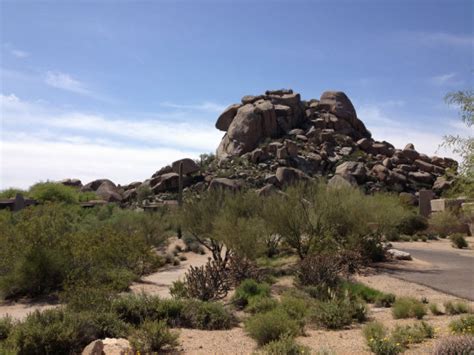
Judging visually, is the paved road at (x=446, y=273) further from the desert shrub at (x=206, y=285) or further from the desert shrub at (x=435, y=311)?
the desert shrub at (x=206, y=285)

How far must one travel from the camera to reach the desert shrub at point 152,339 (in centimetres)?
927

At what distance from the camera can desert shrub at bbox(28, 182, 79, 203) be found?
1855 inches

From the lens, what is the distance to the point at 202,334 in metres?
11.2

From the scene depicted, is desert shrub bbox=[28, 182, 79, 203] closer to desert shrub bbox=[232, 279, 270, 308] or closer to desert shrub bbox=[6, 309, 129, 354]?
desert shrub bbox=[232, 279, 270, 308]

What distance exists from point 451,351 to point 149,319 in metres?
6.49

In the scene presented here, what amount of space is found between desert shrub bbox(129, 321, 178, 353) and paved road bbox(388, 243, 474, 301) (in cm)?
978

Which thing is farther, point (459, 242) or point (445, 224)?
point (445, 224)

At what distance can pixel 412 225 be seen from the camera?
139 feet

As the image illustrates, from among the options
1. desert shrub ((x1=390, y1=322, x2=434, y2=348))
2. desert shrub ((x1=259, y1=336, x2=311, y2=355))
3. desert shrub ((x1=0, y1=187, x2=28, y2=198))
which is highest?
desert shrub ((x1=0, y1=187, x2=28, y2=198))

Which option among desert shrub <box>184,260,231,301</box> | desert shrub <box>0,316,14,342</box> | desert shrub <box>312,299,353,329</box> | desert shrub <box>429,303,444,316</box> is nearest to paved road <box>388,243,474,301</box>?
desert shrub <box>429,303,444,316</box>

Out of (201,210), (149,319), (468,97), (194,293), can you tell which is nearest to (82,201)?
(201,210)

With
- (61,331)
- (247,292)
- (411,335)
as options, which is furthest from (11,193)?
(411,335)

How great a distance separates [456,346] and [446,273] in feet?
49.6

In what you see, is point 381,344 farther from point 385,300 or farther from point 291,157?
point 291,157
